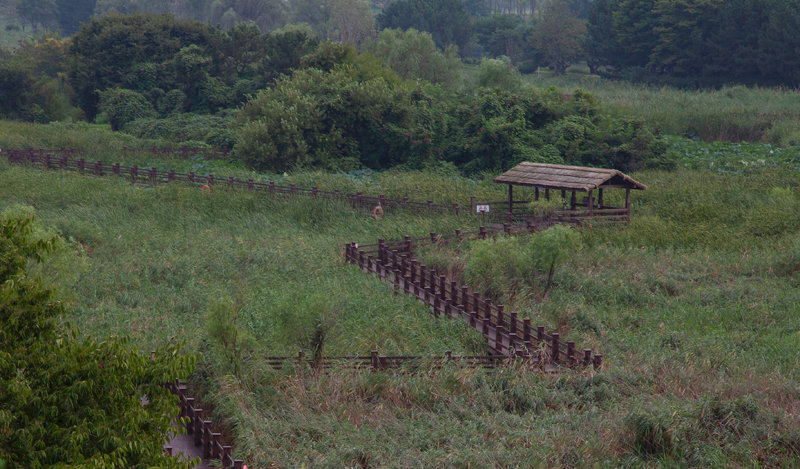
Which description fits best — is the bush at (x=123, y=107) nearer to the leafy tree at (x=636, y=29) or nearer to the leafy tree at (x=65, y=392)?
the leafy tree at (x=65, y=392)

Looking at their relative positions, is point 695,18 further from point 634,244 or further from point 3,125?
point 3,125

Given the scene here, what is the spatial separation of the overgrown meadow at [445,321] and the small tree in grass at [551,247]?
31 cm

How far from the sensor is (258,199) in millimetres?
25656

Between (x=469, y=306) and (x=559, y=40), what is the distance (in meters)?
63.8

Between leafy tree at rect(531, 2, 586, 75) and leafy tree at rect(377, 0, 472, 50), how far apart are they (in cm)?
973

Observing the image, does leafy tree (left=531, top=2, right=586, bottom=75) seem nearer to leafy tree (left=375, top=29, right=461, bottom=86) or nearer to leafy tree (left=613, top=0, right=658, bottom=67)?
leafy tree (left=613, top=0, right=658, bottom=67)

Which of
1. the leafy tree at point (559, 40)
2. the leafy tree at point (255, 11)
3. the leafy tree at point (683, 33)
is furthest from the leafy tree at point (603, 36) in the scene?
the leafy tree at point (255, 11)

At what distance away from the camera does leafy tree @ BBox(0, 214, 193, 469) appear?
247 inches

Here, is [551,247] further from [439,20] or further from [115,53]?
[439,20]

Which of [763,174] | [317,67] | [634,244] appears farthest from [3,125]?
[763,174]

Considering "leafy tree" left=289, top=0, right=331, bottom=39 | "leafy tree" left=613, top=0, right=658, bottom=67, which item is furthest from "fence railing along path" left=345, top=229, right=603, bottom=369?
"leafy tree" left=289, top=0, right=331, bottom=39

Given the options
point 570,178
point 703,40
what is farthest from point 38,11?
point 570,178

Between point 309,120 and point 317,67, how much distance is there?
22.2 feet

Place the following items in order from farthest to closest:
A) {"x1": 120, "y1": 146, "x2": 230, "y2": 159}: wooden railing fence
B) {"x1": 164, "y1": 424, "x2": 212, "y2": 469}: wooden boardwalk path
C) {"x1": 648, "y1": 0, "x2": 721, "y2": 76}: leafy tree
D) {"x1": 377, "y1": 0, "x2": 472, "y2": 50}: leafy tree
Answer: {"x1": 377, "y1": 0, "x2": 472, "y2": 50}: leafy tree < {"x1": 648, "y1": 0, "x2": 721, "y2": 76}: leafy tree < {"x1": 120, "y1": 146, "x2": 230, "y2": 159}: wooden railing fence < {"x1": 164, "y1": 424, "x2": 212, "y2": 469}: wooden boardwalk path
